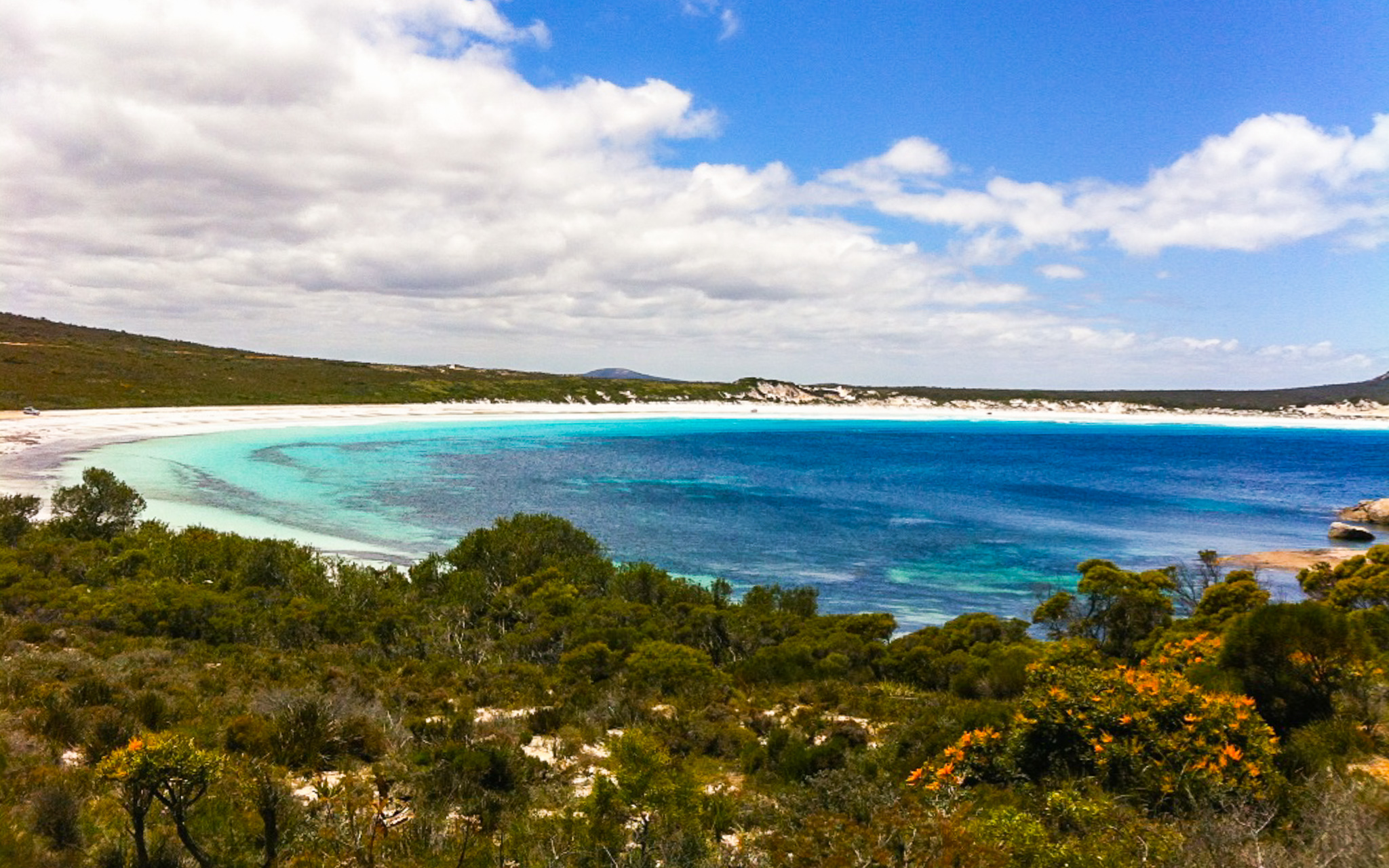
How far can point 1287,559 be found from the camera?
3089 cm

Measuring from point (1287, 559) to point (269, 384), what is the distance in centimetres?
11529

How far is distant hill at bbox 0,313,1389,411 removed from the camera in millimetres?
81875

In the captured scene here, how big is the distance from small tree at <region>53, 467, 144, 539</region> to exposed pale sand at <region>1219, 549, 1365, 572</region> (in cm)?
4037

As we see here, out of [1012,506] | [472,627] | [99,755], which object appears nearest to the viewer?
[99,755]

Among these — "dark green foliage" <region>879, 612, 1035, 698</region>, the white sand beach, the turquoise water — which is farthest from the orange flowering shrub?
the white sand beach

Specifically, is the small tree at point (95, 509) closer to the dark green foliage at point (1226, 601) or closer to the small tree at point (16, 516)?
the small tree at point (16, 516)

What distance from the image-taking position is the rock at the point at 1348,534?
36812 mm

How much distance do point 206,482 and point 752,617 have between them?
120ft

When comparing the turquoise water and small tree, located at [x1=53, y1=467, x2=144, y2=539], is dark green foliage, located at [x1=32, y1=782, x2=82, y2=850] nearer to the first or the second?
the turquoise water

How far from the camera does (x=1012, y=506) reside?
160 feet

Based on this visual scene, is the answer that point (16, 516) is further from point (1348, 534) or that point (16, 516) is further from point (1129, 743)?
point (1348, 534)

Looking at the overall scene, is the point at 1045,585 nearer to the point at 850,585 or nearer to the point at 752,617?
the point at 850,585

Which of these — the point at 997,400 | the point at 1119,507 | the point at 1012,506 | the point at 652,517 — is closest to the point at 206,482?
the point at 652,517

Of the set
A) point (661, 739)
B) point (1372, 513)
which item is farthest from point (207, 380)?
point (1372, 513)
